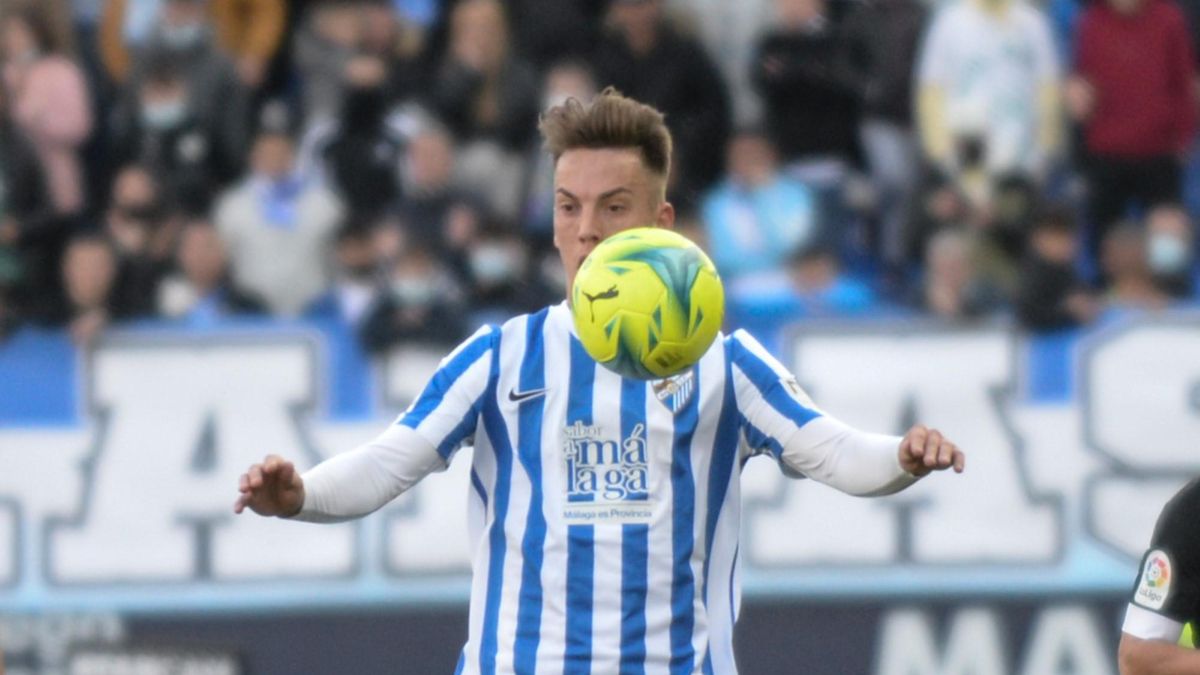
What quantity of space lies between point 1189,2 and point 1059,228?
1917 millimetres

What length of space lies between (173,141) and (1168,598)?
287 inches

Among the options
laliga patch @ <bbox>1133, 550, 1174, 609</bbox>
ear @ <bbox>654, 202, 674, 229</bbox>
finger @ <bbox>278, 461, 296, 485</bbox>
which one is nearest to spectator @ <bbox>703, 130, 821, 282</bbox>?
laliga patch @ <bbox>1133, 550, 1174, 609</bbox>

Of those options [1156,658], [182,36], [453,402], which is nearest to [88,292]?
[182,36]

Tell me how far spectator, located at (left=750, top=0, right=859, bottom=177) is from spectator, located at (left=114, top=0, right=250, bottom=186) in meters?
2.62

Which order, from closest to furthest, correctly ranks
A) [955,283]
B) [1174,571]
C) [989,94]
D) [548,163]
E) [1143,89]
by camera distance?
[1174,571]
[548,163]
[955,283]
[989,94]
[1143,89]

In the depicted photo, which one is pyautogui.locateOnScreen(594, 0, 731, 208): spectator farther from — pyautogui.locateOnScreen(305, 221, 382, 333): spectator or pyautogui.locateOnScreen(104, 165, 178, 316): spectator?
pyautogui.locateOnScreen(104, 165, 178, 316): spectator

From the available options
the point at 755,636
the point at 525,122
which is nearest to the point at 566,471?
the point at 755,636

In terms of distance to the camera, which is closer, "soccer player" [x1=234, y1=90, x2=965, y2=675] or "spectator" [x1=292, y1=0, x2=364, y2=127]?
"soccer player" [x1=234, y1=90, x2=965, y2=675]

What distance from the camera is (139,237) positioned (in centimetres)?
1120

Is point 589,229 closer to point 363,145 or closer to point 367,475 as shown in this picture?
point 367,475

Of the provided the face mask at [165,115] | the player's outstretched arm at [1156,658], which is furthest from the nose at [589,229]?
the face mask at [165,115]

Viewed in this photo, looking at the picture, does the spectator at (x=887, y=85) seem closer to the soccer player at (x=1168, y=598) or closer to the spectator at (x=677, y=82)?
the spectator at (x=677, y=82)

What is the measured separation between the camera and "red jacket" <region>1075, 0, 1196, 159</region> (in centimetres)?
1144

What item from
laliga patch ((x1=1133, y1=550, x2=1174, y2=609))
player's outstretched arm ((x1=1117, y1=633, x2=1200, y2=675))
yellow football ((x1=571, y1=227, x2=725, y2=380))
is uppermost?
yellow football ((x1=571, y1=227, x2=725, y2=380))
